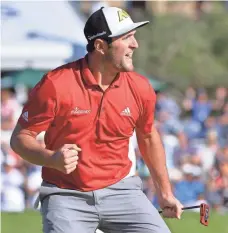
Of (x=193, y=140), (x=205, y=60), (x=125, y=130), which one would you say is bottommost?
(x=205, y=60)

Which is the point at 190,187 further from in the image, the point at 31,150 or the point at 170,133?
the point at 31,150

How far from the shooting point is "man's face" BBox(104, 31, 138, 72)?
614cm

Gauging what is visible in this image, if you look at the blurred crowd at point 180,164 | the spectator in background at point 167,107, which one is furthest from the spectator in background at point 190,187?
the spectator in background at point 167,107

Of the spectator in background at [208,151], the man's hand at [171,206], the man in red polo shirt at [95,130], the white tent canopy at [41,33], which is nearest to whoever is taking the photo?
the man in red polo shirt at [95,130]

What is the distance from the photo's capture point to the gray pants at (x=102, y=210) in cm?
600

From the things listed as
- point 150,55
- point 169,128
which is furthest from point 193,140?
point 150,55

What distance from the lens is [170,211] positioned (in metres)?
6.45

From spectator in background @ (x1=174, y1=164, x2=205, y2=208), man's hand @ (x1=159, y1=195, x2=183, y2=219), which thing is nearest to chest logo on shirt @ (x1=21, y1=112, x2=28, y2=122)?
man's hand @ (x1=159, y1=195, x2=183, y2=219)

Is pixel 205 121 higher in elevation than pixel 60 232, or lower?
lower

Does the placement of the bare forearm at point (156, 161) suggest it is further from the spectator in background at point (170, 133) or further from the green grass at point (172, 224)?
the spectator in background at point (170, 133)

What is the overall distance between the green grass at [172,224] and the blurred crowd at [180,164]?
1.62m

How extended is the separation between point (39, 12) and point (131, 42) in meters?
10.4

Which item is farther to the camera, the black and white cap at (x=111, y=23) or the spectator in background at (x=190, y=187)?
the spectator in background at (x=190, y=187)

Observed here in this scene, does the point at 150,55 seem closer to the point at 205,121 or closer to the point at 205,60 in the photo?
the point at 205,60
